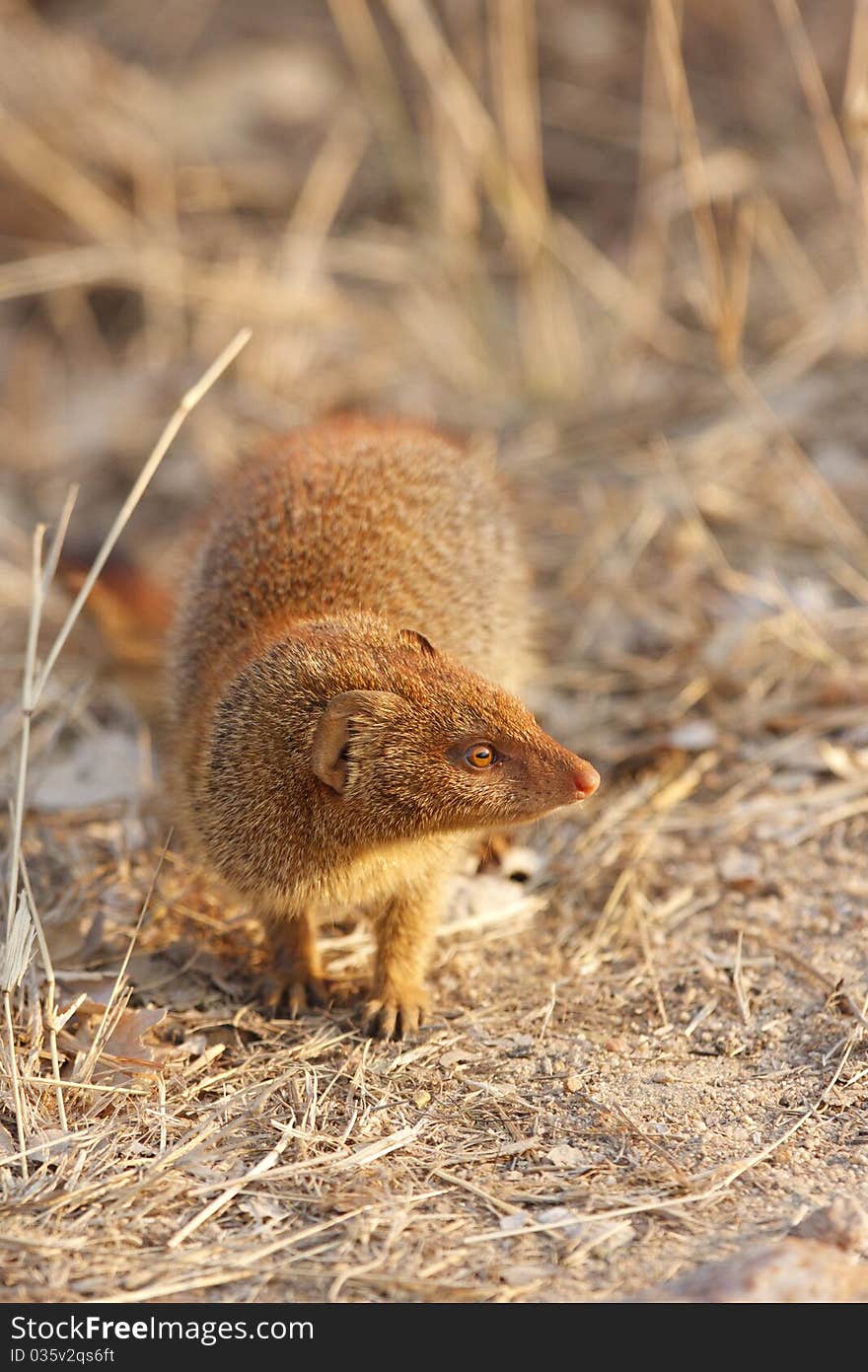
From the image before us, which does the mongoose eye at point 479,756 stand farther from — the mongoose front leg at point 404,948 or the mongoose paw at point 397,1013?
the mongoose paw at point 397,1013


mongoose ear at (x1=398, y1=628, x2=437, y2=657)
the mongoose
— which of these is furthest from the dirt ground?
mongoose ear at (x1=398, y1=628, x2=437, y2=657)

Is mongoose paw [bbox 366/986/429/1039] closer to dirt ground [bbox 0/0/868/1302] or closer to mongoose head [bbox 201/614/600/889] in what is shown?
dirt ground [bbox 0/0/868/1302]

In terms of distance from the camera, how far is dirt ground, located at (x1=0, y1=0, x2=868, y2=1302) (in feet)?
8.05

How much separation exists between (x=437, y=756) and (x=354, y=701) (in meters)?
0.20

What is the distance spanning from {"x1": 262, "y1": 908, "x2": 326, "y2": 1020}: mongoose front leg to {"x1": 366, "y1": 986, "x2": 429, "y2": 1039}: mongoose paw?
0.16m

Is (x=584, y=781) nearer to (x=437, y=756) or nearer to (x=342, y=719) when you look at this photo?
→ (x=437, y=756)

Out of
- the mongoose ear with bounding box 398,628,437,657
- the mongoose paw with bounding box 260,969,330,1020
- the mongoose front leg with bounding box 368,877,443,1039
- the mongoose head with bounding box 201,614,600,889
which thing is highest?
the mongoose ear with bounding box 398,628,437,657

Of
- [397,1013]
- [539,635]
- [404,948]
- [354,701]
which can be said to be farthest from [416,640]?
[539,635]

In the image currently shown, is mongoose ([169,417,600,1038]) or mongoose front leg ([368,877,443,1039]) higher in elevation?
mongoose ([169,417,600,1038])

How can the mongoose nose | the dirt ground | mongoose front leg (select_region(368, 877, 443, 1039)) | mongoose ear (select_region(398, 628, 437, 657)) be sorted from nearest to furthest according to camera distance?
the dirt ground → the mongoose nose → mongoose ear (select_region(398, 628, 437, 657)) → mongoose front leg (select_region(368, 877, 443, 1039))

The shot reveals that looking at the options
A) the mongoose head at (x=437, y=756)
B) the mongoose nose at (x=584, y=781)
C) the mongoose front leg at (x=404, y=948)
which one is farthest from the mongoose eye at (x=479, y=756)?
the mongoose front leg at (x=404, y=948)

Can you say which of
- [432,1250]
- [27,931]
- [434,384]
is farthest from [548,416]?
[432,1250]

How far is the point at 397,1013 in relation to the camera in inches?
121
